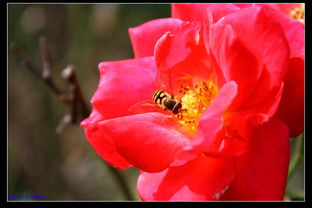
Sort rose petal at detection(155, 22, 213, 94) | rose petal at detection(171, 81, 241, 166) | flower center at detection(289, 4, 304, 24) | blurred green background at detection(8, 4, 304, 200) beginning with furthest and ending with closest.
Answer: blurred green background at detection(8, 4, 304, 200), flower center at detection(289, 4, 304, 24), rose petal at detection(155, 22, 213, 94), rose petal at detection(171, 81, 241, 166)

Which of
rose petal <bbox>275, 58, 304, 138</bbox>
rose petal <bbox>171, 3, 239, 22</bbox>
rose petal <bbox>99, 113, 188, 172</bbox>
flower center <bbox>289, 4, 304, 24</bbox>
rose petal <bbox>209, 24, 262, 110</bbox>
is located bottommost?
rose petal <bbox>99, 113, 188, 172</bbox>

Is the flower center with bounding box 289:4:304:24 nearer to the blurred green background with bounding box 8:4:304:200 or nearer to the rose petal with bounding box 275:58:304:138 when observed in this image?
the rose petal with bounding box 275:58:304:138

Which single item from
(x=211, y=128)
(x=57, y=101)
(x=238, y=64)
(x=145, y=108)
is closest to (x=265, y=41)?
(x=238, y=64)

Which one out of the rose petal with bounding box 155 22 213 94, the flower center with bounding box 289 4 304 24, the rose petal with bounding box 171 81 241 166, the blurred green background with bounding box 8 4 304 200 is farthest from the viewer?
the blurred green background with bounding box 8 4 304 200

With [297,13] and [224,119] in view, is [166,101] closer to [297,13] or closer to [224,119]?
[224,119]

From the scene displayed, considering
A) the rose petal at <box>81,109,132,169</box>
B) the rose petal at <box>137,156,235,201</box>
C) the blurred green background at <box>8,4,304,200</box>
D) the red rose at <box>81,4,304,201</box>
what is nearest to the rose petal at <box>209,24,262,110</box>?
the red rose at <box>81,4,304,201</box>
